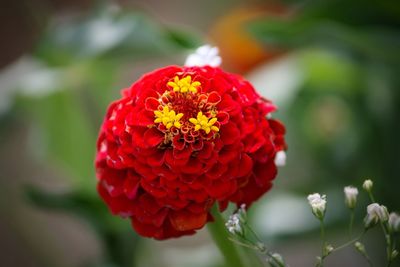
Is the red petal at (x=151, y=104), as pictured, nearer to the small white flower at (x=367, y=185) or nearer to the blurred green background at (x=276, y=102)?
the small white flower at (x=367, y=185)

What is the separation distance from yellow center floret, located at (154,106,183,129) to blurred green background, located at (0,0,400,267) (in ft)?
1.21

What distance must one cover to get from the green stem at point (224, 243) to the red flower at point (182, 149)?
4 centimetres

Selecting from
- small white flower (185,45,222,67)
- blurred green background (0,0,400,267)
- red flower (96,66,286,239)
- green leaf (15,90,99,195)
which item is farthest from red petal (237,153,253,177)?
green leaf (15,90,99,195)

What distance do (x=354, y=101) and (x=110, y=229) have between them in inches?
18.0

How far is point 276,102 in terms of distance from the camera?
0.93m

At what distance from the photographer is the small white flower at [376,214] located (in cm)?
40

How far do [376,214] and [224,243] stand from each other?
0.15m

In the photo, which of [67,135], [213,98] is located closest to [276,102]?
[67,135]

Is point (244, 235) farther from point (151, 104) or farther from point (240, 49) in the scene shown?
point (240, 49)

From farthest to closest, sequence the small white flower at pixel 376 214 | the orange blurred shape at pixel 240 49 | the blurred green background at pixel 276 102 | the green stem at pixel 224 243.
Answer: the orange blurred shape at pixel 240 49 < the blurred green background at pixel 276 102 < the green stem at pixel 224 243 < the small white flower at pixel 376 214

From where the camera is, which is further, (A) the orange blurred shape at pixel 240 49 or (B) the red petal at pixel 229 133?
(A) the orange blurred shape at pixel 240 49

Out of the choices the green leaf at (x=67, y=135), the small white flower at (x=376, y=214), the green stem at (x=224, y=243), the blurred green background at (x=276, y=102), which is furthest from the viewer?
the green leaf at (x=67, y=135)

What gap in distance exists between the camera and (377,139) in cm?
96

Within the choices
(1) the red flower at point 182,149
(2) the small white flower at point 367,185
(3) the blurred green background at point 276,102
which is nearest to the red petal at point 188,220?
(1) the red flower at point 182,149
